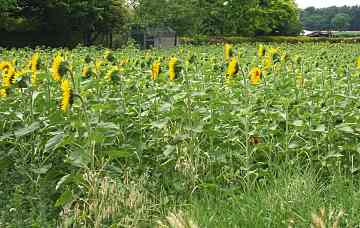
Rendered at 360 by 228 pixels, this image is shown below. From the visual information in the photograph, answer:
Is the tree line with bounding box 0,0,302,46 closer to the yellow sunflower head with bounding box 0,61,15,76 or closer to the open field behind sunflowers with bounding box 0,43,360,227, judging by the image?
the yellow sunflower head with bounding box 0,61,15,76

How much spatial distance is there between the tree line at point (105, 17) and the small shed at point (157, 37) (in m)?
0.31

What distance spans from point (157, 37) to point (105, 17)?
107 inches

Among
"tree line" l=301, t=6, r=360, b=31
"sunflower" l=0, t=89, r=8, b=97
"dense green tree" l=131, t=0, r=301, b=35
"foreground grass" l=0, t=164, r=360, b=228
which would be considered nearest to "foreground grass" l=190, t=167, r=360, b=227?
"foreground grass" l=0, t=164, r=360, b=228

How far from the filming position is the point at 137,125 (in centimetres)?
404

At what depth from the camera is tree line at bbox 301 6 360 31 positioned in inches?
3078

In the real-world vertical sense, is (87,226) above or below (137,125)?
below

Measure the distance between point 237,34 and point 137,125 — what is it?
37.8 m

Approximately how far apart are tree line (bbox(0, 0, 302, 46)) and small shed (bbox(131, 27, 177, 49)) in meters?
0.31

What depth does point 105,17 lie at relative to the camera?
27.3 meters

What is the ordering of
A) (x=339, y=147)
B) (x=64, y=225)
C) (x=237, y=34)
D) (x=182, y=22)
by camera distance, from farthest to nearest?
(x=237, y=34), (x=182, y=22), (x=339, y=147), (x=64, y=225)

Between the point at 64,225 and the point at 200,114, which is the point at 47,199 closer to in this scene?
the point at 64,225

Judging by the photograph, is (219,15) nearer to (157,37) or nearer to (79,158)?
(157,37)

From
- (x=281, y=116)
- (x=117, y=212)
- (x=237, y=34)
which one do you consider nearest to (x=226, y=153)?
(x=281, y=116)

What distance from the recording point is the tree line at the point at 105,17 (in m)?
25.3
